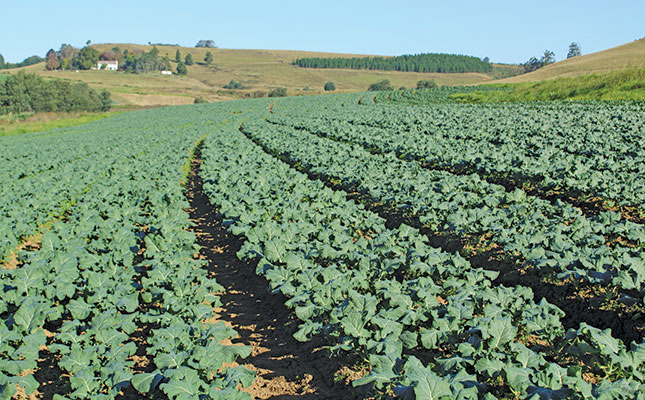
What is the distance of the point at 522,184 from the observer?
13.7 metres

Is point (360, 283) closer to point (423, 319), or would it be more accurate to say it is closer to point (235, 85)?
point (423, 319)

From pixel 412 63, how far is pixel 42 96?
5163 inches

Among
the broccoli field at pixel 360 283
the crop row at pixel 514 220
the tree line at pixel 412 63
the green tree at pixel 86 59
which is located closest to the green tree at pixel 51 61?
the green tree at pixel 86 59

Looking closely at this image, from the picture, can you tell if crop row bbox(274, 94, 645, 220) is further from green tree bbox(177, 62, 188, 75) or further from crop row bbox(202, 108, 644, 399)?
green tree bbox(177, 62, 188, 75)

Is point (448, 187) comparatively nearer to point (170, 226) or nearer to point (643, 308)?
point (643, 308)

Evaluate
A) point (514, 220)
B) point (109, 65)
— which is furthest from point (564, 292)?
point (109, 65)

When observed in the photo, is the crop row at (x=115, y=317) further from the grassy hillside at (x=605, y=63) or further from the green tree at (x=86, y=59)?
the green tree at (x=86, y=59)

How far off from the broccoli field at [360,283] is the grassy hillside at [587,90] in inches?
969

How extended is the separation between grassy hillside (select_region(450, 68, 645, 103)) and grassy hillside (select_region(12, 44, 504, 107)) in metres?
59.1

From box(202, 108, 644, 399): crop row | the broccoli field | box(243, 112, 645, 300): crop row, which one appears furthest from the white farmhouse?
box(202, 108, 644, 399): crop row

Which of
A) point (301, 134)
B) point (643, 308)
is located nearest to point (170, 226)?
point (643, 308)

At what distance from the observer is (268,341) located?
6512 millimetres

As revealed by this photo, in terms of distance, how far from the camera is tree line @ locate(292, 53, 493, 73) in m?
168

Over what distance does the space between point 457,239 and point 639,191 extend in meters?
4.99
